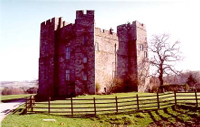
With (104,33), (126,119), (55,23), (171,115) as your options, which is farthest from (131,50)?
(126,119)

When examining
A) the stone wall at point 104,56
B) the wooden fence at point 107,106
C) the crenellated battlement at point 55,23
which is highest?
the crenellated battlement at point 55,23

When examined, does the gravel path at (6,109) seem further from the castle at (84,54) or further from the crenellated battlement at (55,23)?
the crenellated battlement at (55,23)

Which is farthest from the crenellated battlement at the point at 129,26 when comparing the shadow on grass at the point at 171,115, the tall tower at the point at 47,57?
the shadow on grass at the point at 171,115

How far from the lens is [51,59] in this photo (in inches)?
1288

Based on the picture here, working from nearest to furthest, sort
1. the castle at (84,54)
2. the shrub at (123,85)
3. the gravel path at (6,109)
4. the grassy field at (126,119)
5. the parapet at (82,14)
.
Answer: the grassy field at (126,119) → the gravel path at (6,109) → the castle at (84,54) → the parapet at (82,14) → the shrub at (123,85)

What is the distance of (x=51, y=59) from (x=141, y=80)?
721 inches

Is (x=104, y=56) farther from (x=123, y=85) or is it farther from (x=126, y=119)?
(x=126, y=119)

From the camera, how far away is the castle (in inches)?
1139

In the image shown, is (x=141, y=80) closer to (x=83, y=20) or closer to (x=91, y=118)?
(x=83, y=20)

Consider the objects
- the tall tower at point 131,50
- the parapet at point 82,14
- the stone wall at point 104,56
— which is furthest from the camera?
the tall tower at point 131,50

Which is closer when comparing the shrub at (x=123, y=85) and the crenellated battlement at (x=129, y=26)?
the shrub at (x=123, y=85)

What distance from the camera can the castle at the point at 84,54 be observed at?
2894 centimetres

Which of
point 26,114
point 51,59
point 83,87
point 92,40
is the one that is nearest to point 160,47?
point 92,40

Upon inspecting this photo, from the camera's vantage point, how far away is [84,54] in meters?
29.1
